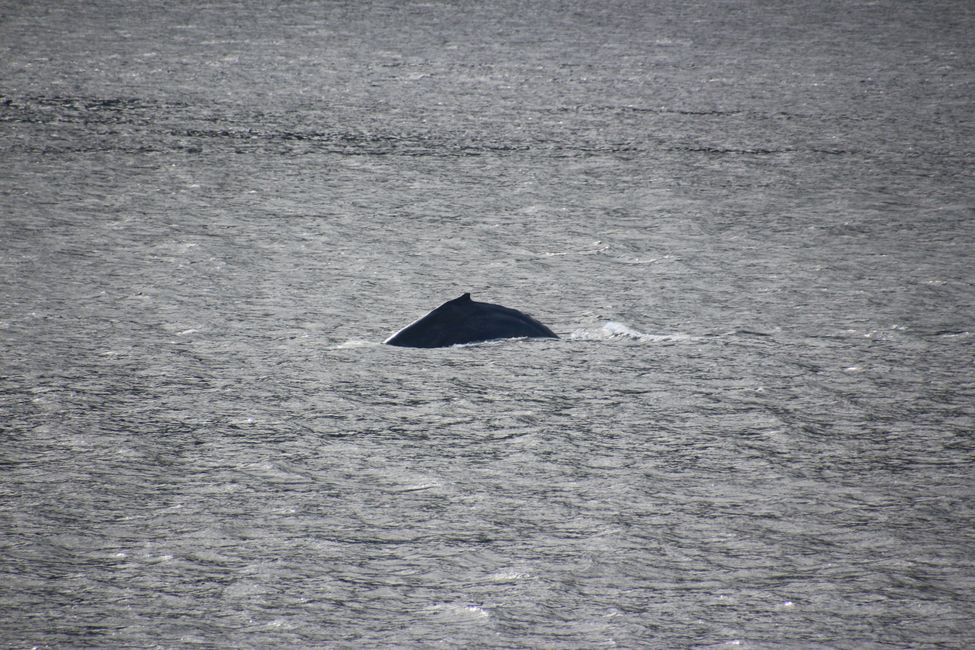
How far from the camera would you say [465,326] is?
310 centimetres

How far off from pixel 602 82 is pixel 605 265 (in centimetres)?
275

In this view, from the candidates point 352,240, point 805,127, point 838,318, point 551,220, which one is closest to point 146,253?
point 352,240

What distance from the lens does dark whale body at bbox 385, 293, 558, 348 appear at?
3.06 m

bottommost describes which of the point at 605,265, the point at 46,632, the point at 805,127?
the point at 46,632

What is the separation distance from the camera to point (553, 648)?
1.67 m

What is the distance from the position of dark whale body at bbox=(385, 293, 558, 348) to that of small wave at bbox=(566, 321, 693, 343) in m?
0.07

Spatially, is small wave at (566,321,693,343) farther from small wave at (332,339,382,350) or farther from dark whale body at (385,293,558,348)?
small wave at (332,339,382,350)

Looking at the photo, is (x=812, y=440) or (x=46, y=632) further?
(x=812, y=440)

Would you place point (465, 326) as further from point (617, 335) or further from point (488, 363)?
point (617, 335)

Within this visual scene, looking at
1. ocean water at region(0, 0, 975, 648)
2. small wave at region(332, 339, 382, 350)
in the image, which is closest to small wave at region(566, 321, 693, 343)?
ocean water at region(0, 0, 975, 648)

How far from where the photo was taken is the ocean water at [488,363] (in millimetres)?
1842

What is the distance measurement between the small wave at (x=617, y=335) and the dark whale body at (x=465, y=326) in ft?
0.22

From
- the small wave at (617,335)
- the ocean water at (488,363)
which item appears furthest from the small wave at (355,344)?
the small wave at (617,335)

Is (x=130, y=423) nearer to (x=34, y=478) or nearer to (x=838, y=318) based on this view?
(x=34, y=478)
